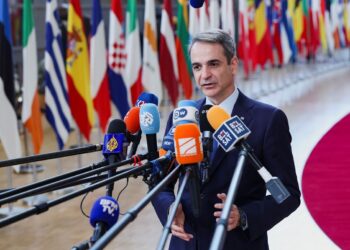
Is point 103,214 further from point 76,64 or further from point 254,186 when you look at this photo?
point 76,64

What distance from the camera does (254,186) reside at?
87.6 inches

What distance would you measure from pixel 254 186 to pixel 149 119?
1.50ft

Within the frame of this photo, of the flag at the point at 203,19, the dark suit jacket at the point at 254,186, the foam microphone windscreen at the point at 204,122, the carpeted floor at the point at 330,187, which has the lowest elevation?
the carpeted floor at the point at 330,187

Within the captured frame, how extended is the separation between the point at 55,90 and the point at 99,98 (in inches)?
25.4

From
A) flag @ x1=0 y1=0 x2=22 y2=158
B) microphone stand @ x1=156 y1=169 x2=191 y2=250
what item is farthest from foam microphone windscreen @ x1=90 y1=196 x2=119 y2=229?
flag @ x1=0 y1=0 x2=22 y2=158

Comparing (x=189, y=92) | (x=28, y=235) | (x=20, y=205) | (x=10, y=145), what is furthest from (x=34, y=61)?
(x=189, y=92)

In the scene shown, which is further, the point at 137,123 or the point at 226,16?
the point at 226,16

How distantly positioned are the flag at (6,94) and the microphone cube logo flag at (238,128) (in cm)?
473

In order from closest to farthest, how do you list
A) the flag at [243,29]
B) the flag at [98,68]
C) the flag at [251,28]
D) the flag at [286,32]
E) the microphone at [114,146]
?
the microphone at [114,146]
the flag at [98,68]
the flag at [243,29]
the flag at [251,28]
the flag at [286,32]

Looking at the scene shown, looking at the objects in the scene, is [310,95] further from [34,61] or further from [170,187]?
[170,187]

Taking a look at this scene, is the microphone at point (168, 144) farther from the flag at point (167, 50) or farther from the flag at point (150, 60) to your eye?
the flag at point (167, 50)

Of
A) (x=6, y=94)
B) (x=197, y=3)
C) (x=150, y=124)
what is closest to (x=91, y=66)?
(x=6, y=94)

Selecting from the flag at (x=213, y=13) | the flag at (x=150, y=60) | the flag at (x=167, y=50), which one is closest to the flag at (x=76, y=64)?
the flag at (x=150, y=60)

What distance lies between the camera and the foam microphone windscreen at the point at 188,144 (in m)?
1.73
